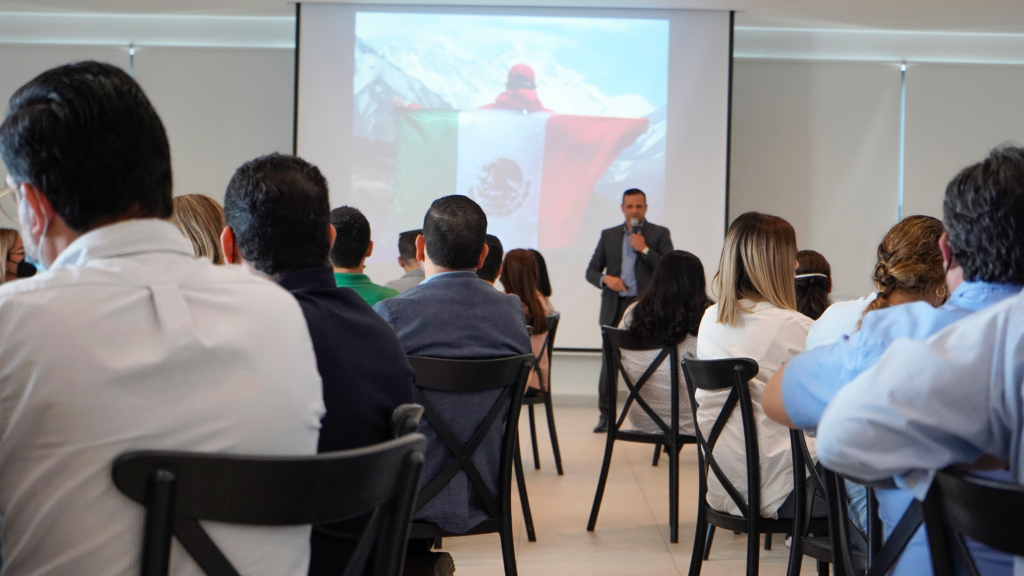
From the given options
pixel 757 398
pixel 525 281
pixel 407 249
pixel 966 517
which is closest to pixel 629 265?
pixel 525 281

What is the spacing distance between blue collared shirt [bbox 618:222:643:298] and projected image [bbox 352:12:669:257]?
0.61m

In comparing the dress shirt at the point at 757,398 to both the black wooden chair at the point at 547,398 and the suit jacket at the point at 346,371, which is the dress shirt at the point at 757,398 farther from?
the black wooden chair at the point at 547,398

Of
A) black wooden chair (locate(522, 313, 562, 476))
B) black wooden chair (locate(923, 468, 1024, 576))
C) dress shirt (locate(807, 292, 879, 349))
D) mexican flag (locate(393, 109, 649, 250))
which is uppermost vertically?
mexican flag (locate(393, 109, 649, 250))

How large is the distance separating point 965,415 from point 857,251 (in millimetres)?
6014

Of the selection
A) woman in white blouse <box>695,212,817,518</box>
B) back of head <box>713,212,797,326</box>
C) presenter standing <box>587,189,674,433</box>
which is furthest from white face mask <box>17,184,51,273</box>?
presenter standing <box>587,189,674,433</box>

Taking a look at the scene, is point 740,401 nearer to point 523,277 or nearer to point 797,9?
point 523,277

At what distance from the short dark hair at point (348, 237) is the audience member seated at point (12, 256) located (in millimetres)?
2222

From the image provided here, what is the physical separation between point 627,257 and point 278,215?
4317 millimetres

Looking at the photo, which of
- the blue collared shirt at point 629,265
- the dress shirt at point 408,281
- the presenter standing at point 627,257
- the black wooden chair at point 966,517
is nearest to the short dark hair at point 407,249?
the dress shirt at point 408,281

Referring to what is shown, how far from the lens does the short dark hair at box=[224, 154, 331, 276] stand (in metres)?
1.33

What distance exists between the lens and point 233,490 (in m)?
0.85

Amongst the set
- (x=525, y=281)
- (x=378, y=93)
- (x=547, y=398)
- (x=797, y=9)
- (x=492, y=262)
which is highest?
(x=797, y=9)

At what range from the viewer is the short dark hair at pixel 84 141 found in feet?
2.92

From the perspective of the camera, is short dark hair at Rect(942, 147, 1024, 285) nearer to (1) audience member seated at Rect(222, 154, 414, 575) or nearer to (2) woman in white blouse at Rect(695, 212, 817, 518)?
(1) audience member seated at Rect(222, 154, 414, 575)
